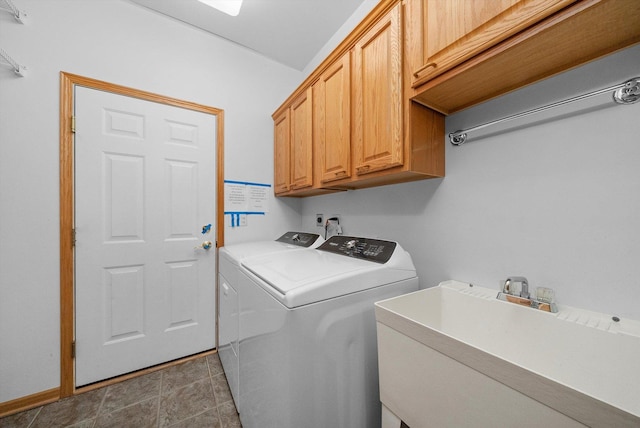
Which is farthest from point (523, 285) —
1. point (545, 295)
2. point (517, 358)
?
point (517, 358)

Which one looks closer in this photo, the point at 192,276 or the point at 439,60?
the point at 439,60

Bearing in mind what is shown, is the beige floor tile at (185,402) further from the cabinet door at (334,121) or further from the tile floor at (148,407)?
the cabinet door at (334,121)

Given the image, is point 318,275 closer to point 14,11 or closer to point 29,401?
point 29,401

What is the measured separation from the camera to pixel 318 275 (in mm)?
954

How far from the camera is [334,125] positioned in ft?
4.93

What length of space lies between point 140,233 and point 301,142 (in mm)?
1476

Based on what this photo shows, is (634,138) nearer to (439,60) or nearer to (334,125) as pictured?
(439,60)

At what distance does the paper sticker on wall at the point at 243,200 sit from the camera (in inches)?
84.9

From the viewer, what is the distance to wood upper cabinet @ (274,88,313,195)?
5.80ft

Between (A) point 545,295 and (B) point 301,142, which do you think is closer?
(A) point 545,295

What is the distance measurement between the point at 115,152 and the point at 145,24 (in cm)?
107

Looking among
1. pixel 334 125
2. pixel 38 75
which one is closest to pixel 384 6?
pixel 334 125

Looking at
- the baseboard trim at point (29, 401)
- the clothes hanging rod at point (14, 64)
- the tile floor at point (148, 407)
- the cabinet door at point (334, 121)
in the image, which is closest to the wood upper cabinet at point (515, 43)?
the cabinet door at point (334, 121)

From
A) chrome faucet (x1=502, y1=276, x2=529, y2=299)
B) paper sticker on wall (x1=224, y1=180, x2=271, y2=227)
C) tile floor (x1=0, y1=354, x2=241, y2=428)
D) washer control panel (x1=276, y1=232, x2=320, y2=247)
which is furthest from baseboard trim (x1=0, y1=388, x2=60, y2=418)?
chrome faucet (x1=502, y1=276, x2=529, y2=299)
